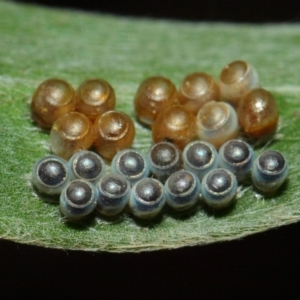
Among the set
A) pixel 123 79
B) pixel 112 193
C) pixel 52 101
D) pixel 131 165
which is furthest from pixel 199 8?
pixel 112 193

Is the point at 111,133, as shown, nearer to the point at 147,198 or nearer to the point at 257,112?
the point at 147,198

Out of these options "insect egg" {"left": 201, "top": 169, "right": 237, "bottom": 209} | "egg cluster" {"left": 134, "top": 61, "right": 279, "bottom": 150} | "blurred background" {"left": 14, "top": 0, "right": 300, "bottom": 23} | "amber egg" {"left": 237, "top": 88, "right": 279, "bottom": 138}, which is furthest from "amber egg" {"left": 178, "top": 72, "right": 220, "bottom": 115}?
"blurred background" {"left": 14, "top": 0, "right": 300, "bottom": 23}

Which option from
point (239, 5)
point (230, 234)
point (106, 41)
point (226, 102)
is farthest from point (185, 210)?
point (239, 5)

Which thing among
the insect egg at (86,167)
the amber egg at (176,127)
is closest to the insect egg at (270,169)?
the amber egg at (176,127)

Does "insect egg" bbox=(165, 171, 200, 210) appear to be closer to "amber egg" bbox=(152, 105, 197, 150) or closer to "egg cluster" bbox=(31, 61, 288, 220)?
"egg cluster" bbox=(31, 61, 288, 220)

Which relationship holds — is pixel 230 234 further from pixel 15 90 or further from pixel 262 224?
pixel 15 90

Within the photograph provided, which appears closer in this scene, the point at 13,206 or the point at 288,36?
the point at 13,206

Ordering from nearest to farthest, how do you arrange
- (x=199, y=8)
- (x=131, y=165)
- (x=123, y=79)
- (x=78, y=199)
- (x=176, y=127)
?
(x=78, y=199), (x=131, y=165), (x=176, y=127), (x=123, y=79), (x=199, y=8)
